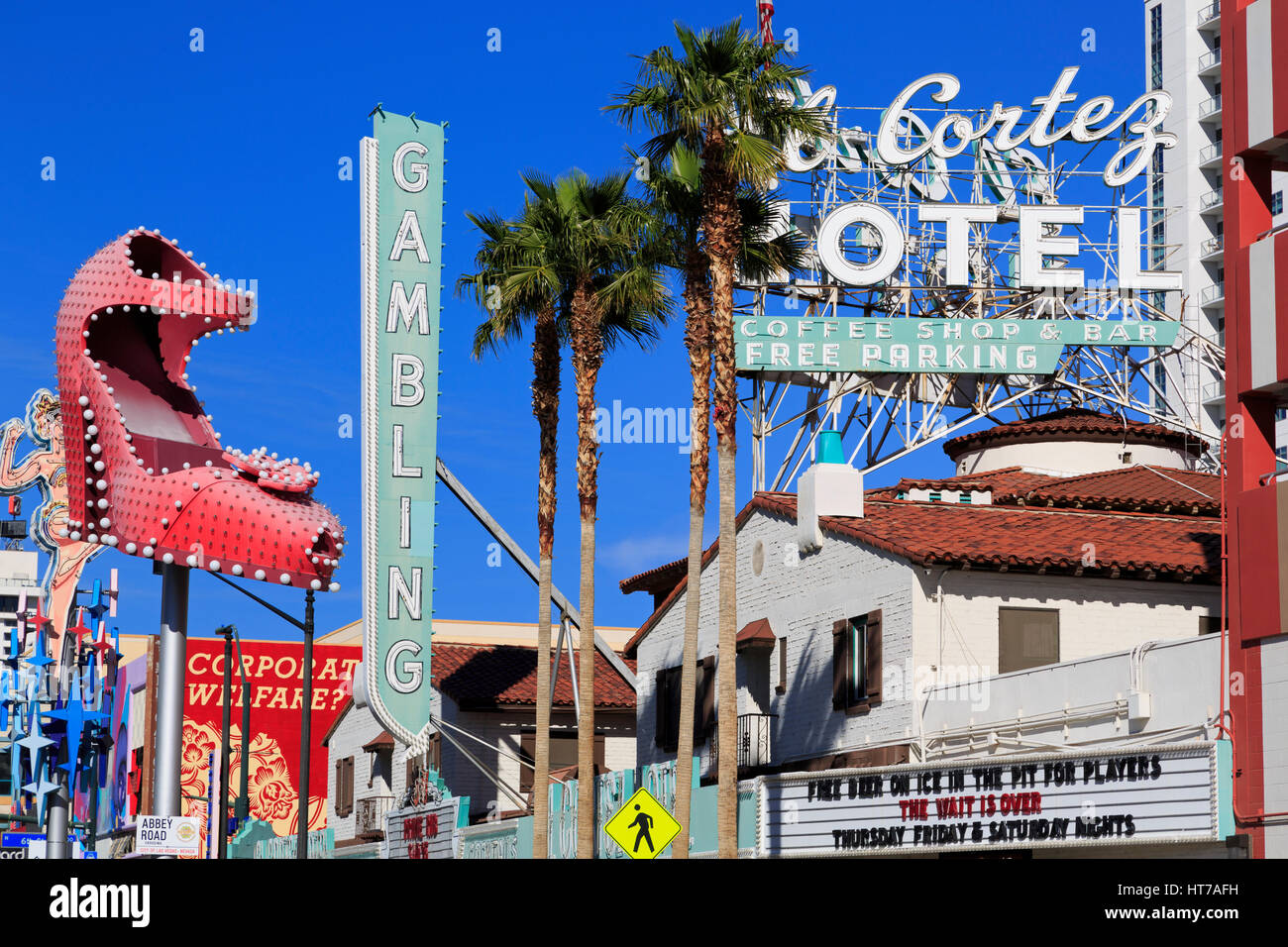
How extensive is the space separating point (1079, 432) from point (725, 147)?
20605mm

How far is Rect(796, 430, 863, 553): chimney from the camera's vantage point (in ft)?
115

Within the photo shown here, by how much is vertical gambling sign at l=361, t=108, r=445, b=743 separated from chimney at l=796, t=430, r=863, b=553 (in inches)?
358

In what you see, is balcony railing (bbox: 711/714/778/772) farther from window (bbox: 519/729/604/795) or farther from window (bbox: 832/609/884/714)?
window (bbox: 519/729/604/795)

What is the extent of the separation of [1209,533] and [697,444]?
10582 millimetres

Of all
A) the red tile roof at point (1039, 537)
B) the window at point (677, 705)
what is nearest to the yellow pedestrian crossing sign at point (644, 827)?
the red tile roof at point (1039, 537)

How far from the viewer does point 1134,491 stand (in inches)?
1563

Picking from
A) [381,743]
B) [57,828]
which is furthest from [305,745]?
[57,828]

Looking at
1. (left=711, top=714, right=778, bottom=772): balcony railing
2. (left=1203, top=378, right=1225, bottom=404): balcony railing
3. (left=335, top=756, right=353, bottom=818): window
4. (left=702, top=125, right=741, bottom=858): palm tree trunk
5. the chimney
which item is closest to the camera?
(left=702, top=125, right=741, bottom=858): palm tree trunk

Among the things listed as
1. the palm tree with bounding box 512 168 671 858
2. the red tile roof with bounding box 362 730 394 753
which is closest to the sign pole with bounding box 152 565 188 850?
the palm tree with bounding box 512 168 671 858

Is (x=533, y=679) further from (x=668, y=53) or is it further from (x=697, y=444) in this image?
(x=668, y=53)

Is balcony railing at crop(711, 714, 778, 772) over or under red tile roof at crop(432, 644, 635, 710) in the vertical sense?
under

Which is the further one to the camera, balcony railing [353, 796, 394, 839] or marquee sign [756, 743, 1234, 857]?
balcony railing [353, 796, 394, 839]

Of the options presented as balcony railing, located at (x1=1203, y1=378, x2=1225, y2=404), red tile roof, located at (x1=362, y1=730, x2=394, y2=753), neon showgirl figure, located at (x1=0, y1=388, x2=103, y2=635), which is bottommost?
red tile roof, located at (x1=362, y1=730, x2=394, y2=753)
